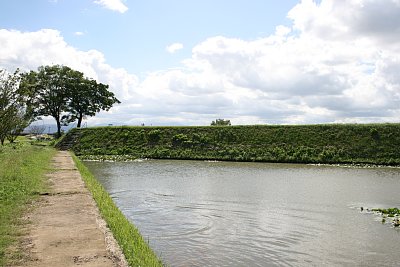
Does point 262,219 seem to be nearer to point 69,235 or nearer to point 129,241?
point 129,241

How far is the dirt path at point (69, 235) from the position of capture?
6.45m

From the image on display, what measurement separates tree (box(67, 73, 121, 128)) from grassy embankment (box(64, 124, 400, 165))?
12665 millimetres

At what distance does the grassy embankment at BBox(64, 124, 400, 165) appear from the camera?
31.9 metres

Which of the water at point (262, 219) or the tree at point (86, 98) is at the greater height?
the tree at point (86, 98)

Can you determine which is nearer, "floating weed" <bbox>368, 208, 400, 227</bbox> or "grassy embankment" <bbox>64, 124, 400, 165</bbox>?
"floating weed" <bbox>368, 208, 400, 227</bbox>

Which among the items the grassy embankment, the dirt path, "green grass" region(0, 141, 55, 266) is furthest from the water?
the grassy embankment

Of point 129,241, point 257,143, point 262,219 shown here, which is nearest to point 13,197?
point 129,241

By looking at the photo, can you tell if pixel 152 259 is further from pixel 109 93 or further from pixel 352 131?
pixel 109 93

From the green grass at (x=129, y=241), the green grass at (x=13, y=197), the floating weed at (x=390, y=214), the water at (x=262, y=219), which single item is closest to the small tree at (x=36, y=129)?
the water at (x=262, y=219)

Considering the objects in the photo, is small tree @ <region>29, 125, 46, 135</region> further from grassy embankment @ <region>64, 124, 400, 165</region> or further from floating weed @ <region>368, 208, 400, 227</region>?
floating weed @ <region>368, 208, 400, 227</region>

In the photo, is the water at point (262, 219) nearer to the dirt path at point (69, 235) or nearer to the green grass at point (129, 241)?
the green grass at point (129, 241)

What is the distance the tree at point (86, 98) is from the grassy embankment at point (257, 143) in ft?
41.6

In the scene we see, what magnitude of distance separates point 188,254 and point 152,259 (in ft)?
6.13

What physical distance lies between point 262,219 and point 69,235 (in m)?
6.05
